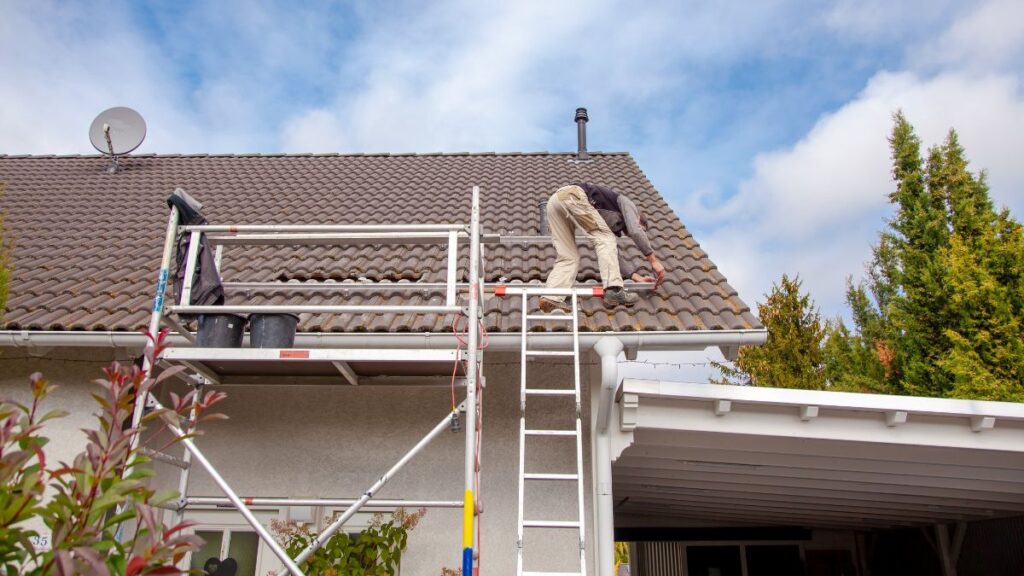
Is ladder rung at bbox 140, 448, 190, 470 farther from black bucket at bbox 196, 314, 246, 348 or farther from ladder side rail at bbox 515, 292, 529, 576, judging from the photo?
ladder side rail at bbox 515, 292, 529, 576

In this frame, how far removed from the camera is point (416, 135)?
1959cm

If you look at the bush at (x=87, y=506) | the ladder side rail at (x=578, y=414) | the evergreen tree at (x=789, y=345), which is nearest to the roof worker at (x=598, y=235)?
the ladder side rail at (x=578, y=414)

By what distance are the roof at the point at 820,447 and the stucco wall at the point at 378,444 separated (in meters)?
0.68

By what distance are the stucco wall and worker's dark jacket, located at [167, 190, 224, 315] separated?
1.12 m

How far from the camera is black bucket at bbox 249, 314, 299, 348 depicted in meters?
4.25

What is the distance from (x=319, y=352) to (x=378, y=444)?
4.13 ft

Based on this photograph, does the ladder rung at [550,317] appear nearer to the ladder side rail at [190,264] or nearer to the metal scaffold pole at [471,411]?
the metal scaffold pole at [471,411]

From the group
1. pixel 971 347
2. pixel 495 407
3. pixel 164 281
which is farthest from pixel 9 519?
pixel 971 347

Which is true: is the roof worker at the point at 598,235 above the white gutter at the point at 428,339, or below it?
above

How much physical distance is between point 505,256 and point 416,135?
14.0 meters

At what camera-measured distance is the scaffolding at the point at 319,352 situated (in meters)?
3.71

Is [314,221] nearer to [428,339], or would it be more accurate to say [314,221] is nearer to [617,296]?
[428,339]

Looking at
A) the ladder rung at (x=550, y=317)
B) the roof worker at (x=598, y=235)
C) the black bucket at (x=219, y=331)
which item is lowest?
the black bucket at (x=219, y=331)

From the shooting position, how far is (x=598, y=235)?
545cm
